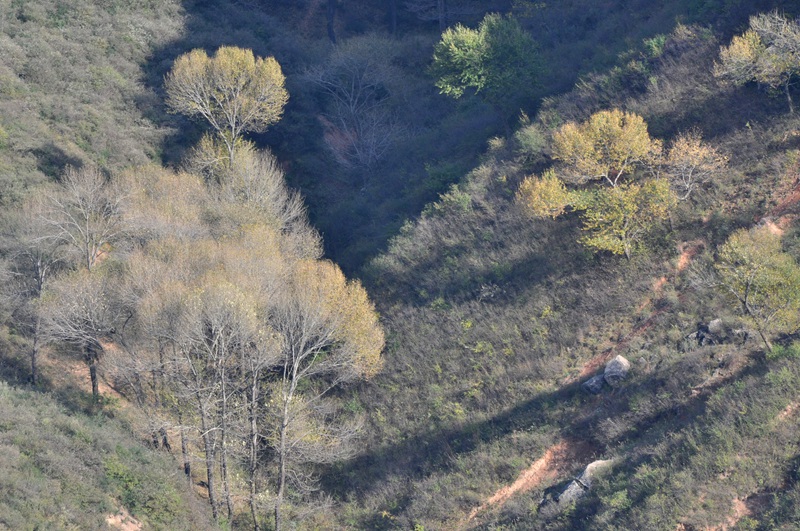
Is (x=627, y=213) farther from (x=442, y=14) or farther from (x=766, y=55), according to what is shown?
(x=442, y=14)

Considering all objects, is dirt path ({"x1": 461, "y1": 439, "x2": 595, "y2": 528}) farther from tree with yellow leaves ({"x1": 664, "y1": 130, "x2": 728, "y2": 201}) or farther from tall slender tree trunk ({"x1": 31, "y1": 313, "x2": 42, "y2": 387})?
tall slender tree trunk ({"x1": 31, "y1": 313, "x2": 42, "y2": 387})

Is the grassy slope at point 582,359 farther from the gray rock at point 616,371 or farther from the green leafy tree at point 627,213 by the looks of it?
the green leafy tree at point 627,213

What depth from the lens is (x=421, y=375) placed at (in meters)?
45.0

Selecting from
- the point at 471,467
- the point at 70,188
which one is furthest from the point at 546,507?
the point at 70,188

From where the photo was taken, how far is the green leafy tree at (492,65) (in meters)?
55.7

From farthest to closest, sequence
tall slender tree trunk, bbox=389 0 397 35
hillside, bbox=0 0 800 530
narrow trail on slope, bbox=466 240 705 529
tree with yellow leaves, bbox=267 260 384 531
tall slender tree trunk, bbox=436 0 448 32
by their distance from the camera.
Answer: tall slender tree trunk, bbox=389 0 397 35 → tall slender tree trunk, bbox=436 0 448 32 → tree with yellow leaves, bbox=267 260 384 531 → narrow trail on slope, bbox=466 240 705 529 → hillside, bbox=0 0 800 530

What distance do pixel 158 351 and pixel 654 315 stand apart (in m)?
23.2

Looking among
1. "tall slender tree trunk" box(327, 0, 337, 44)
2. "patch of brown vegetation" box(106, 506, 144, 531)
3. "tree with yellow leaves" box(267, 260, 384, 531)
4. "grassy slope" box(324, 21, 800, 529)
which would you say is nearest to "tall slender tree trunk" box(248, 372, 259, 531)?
"tree with yellow leaves" box(267, 260, 384, 531)

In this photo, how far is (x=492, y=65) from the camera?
55906 millimetres

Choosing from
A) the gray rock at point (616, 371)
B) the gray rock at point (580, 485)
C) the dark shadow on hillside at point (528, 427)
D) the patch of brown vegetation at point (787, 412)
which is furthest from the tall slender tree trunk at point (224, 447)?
the patch of brown vegetation at point (787, 412)

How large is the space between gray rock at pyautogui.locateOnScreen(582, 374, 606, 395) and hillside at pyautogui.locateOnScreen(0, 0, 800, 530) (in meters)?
0.59

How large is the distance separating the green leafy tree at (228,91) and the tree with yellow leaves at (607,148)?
2079cm

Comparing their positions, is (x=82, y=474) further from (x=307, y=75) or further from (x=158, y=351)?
(x=307, y=75)

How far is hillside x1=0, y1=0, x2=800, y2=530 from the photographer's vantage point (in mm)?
36000
